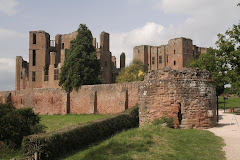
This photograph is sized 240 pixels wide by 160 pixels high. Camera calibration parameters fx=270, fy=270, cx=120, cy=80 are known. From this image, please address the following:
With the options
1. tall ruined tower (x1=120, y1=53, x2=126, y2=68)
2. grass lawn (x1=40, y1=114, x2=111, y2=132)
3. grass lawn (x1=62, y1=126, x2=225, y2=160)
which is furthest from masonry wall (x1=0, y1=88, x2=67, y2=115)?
tall ruined tower (x1=120, y1=53, x2=126, y2=68)

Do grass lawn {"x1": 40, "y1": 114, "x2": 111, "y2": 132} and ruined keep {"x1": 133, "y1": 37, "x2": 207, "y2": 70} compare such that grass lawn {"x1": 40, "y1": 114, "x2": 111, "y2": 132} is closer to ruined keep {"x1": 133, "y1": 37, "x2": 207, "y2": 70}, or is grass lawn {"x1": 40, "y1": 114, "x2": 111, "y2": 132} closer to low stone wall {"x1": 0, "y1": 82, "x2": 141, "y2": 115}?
low stone wall {"x1": 0, "y1": 82, "x2": 141, "y2": 115}

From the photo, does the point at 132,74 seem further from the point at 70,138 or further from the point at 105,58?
the point at 70,138

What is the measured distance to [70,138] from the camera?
10.1 meters

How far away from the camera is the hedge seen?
8852mm

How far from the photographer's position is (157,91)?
12820 mm

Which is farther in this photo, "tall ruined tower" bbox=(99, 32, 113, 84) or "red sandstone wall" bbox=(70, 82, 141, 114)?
"tall ruined tower" bbox=(99, 32, 113, 84)

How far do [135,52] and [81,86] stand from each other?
35.1 metres

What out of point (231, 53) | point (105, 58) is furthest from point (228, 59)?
point (105, 58)

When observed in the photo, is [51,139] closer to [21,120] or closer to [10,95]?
[21,120]

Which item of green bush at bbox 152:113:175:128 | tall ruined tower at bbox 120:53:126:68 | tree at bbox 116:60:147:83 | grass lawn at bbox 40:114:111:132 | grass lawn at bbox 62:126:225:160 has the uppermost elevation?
tall ruined tower at bbox 120:53:126:68

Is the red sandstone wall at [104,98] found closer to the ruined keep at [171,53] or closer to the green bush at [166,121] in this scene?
the green bush at [166,121]

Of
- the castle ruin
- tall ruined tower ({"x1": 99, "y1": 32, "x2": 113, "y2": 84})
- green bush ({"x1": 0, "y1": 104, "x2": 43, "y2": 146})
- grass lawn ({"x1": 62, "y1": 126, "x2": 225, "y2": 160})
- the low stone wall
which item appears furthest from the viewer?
tall ruined tower ({"x1": 99, "y1": 32, "x2": 113, "y2": 84})

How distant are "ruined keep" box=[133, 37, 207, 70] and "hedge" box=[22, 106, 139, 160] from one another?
134 feet

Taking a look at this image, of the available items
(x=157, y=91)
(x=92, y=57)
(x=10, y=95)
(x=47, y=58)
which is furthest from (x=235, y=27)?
(x=47, y=58)
